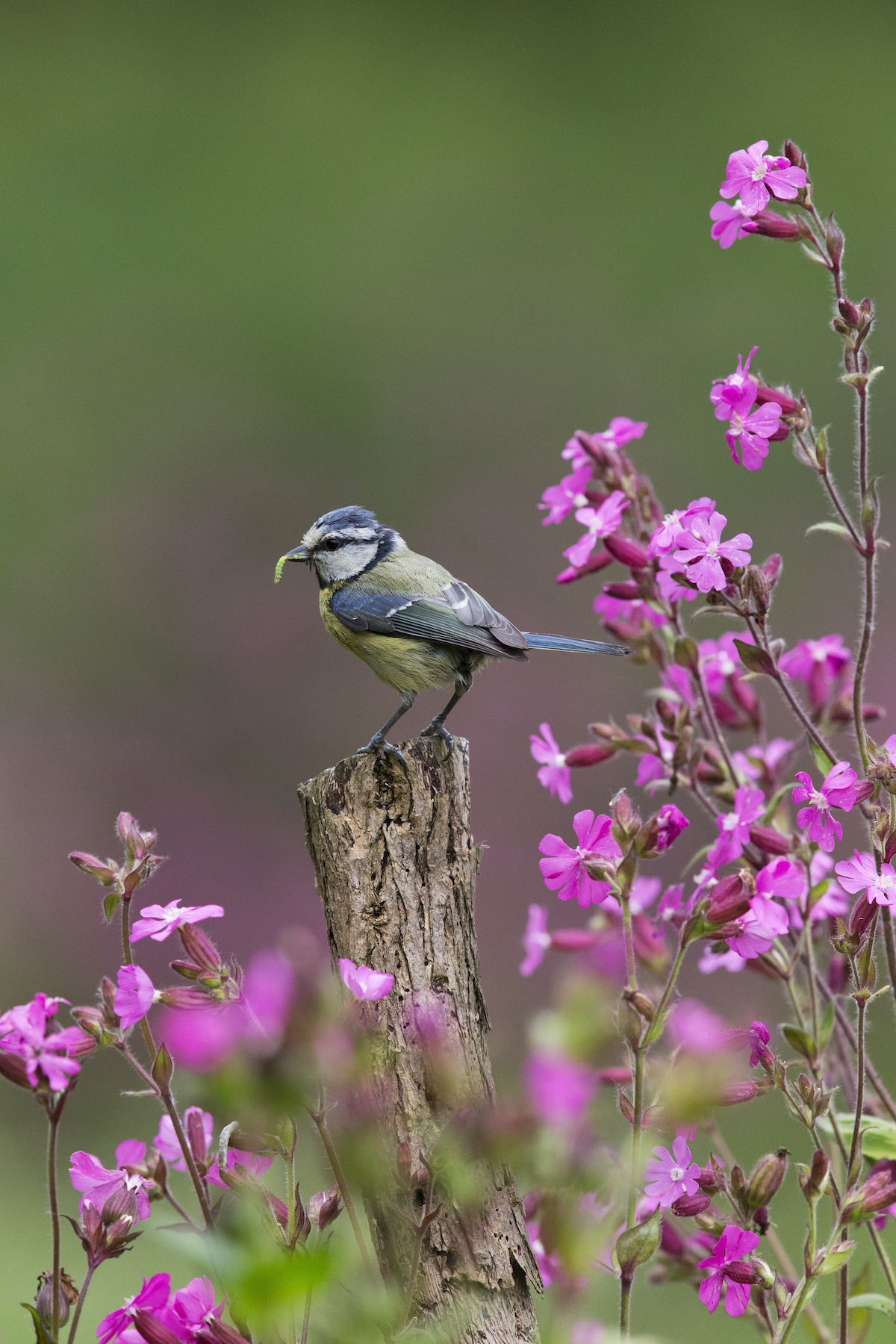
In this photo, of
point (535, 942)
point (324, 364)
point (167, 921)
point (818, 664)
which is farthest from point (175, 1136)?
point (324, 364)

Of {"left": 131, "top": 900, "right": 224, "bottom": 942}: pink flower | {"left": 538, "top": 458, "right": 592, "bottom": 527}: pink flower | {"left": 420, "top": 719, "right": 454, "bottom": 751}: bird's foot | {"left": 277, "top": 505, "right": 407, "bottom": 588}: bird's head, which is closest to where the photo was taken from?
{"left": 131, "top": 900, "right": 224, "bottom": 942}: pink flower

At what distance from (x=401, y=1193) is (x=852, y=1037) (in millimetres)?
492

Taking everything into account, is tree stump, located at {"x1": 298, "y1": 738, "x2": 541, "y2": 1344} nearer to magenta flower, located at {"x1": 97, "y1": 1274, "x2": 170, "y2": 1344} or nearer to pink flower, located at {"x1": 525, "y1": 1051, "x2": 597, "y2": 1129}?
magenta flower, located at {"x1": 97, "y1": 1274, "x2": 170, "y2": 1344}

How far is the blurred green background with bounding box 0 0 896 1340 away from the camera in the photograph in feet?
13.1

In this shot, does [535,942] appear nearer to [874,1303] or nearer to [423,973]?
[423,973]

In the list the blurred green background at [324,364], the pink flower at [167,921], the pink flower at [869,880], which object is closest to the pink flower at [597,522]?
the pink flower at [869,880]

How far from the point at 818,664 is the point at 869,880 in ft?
1.49

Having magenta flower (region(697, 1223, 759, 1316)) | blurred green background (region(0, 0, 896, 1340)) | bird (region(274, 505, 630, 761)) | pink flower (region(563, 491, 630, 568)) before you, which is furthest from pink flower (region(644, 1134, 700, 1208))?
blurred green background (region(0, 0, 896, 1340))

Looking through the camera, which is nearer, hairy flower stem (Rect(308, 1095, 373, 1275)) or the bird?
hairy flower stem (Rect(308, 1095, 373, 1275))

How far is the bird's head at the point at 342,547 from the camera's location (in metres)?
1.83

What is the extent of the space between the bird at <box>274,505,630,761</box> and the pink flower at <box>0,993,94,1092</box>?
0.83 m

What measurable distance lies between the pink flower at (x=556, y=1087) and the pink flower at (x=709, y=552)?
1.83 feet

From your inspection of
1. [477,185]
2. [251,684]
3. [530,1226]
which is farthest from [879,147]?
[530,1226]

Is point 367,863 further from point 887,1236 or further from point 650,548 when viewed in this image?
point 887,1236
